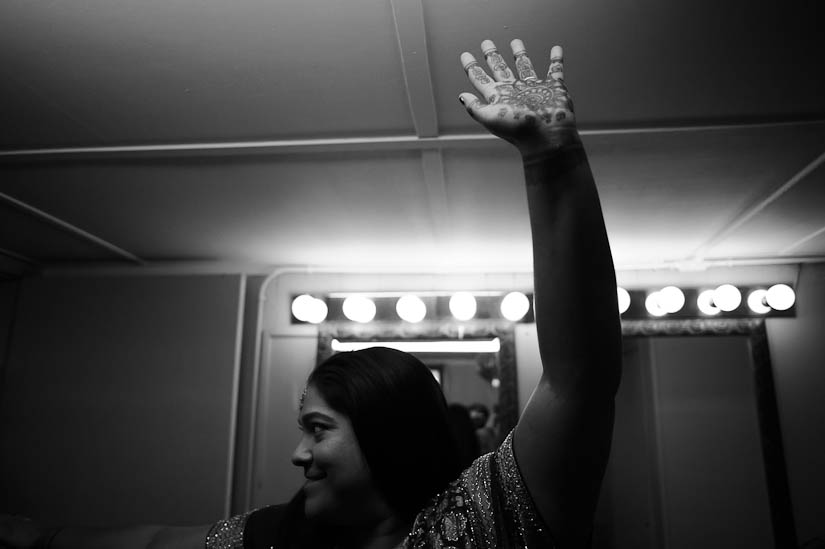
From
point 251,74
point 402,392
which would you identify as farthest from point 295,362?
point 402,392

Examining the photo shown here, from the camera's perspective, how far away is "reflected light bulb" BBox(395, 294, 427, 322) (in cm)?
212

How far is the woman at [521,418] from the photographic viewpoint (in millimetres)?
462

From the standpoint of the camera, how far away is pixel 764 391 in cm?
192

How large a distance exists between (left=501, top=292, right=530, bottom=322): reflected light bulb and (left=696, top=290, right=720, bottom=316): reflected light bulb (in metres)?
0.58

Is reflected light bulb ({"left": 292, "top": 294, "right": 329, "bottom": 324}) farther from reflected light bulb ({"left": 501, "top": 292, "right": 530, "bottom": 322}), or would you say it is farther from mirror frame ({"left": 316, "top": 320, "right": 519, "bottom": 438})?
reflected light bulb ({"left": 501, "top": 292, "right": 530, "bottom": 322})

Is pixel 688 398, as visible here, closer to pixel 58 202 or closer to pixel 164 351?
pixel 164 351

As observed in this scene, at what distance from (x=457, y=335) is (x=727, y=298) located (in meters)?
0.92

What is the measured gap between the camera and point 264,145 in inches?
49.5

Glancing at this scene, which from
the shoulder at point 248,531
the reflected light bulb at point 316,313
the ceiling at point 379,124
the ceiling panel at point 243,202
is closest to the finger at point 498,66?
the ceiling at point 379,124

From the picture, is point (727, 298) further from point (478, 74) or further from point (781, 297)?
point (478, 74)

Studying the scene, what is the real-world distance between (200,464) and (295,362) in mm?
446

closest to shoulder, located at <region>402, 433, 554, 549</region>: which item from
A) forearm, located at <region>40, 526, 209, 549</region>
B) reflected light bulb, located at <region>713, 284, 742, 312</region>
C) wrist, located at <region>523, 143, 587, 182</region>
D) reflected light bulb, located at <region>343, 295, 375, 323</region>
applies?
wrist, located at <region>523, 143, 587, 182</region>

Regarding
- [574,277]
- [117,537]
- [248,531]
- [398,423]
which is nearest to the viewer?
[574,277]

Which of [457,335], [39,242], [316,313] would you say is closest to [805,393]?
[457,335]
